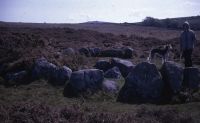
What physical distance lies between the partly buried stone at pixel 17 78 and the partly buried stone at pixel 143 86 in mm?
5567

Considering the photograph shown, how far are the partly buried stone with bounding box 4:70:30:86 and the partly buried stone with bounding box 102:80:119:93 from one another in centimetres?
428

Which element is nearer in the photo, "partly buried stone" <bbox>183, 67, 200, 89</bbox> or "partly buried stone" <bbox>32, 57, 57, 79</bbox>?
"partly buried stone" <bbox>183, 67, 200, 89</bbox>

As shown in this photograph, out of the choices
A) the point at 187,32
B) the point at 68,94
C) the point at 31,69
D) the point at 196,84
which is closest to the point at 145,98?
the point at 196,84

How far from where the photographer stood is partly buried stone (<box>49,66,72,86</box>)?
1628cm

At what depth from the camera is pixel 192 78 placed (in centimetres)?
1352

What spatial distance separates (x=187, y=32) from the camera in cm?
1620

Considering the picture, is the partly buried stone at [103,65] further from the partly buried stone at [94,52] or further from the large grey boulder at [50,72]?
the partly buried stone at [94,52]

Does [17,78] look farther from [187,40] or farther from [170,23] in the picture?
[170,23]

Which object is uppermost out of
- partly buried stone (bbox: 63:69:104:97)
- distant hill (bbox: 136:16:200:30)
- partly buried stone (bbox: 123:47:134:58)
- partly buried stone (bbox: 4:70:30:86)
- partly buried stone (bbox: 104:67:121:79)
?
partly buried stone (bbox: 63:69:104:97)

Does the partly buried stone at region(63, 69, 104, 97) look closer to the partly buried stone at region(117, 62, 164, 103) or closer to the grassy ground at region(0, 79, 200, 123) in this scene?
the grassy ground at region(0, 79, 200, 123)

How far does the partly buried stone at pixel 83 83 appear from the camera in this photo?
1412 centimetres

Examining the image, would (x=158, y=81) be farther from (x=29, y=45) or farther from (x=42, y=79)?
(x=29, y=45)

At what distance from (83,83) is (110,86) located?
1042 millimetres

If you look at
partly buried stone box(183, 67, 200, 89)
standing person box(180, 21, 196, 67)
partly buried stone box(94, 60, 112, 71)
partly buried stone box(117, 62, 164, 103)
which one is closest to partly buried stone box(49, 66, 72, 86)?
partly buried stone box(117, 62, 164, 103)
